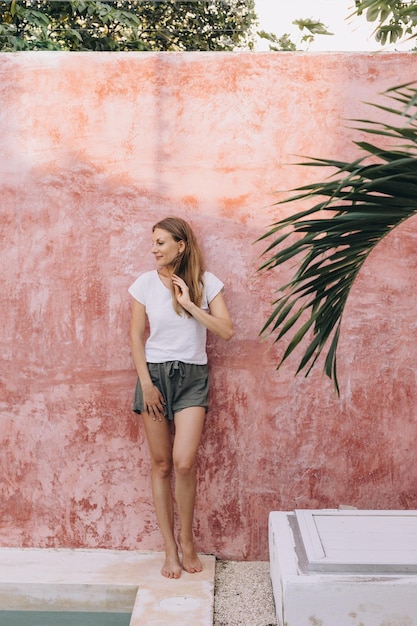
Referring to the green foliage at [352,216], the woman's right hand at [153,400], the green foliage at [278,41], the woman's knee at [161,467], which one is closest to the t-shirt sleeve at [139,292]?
the woman's right hand at [153,400]

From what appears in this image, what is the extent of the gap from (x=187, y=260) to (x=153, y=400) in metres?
0.80

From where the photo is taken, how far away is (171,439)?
14.3 feet

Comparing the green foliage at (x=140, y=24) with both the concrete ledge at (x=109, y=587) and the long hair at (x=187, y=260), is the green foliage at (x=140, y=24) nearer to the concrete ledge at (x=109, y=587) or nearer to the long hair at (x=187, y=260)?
the long hair at (x=187, y=260)

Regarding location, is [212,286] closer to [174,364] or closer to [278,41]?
[174,364]

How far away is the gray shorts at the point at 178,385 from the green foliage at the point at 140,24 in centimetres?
283

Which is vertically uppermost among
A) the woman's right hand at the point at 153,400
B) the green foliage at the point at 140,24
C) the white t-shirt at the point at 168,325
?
the green foliage at the point at 140,24

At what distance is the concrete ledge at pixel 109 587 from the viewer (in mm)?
3672

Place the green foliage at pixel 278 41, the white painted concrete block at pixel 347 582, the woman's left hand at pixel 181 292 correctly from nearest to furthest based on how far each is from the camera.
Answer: the white painted concrete block at pixel 347 582
the woman's left hand at pixel 181 292
the green foliage at pixel 278 41

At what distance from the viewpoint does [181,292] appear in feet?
13.5

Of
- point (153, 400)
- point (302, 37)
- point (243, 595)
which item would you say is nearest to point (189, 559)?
point (243, 595)

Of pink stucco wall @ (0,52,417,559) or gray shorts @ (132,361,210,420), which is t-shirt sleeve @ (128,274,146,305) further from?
gray shorts @ (132,361,210,420)

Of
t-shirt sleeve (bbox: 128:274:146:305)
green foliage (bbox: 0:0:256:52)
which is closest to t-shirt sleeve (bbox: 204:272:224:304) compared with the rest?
t-shirt sleeve (bbox: 128:274:146:305)

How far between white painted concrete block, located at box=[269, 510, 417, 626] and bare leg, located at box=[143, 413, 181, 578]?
81cm

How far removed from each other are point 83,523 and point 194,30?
12.5 ft
